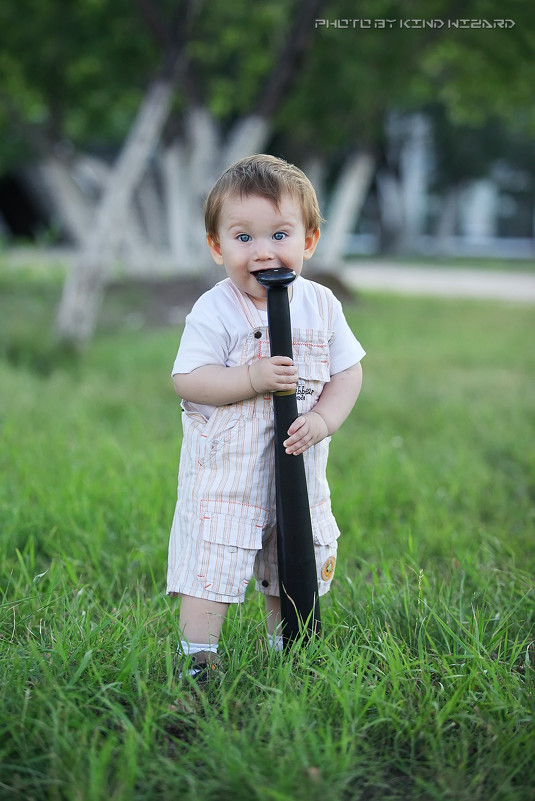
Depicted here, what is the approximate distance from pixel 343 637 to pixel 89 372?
467 cm

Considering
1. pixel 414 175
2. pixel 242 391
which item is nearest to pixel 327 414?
pixel 242 391

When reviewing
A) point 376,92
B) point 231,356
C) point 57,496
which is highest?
point 376,92

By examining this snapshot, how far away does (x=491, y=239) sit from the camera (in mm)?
40406

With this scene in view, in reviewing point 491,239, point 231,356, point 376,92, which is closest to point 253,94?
point 376,92

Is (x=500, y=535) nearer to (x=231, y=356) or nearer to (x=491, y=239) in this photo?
(x=231, y=356)

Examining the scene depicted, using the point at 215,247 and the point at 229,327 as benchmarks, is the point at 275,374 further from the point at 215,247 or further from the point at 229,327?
the point at 215,247

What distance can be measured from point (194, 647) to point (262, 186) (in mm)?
1168

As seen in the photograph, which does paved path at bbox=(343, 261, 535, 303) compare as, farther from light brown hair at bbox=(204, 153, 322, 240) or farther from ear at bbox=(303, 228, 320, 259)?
light brown hair at bbox=(204, 153, 322, 240)

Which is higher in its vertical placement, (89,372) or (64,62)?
(64,62)

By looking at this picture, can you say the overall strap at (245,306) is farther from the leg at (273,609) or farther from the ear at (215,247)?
the leg at (273,609)

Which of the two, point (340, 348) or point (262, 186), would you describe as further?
point (340, 348)

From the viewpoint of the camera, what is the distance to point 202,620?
2.21m

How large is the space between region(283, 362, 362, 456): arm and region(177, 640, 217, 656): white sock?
0.54m

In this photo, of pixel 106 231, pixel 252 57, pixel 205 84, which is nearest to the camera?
pixel 106 231
